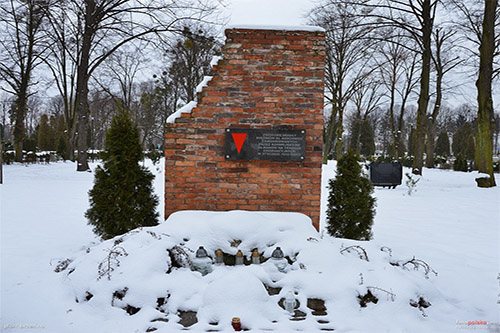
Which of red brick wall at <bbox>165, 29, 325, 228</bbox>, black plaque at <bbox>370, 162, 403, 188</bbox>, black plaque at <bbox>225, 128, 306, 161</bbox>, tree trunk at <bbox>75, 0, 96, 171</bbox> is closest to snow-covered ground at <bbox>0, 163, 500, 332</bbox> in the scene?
red brick wall at <bbox>165, 29, 325, 228</bbox>

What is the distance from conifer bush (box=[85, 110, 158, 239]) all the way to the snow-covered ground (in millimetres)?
549

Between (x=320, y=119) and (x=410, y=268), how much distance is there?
7.85 ft

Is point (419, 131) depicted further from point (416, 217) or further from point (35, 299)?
point (35, 299)

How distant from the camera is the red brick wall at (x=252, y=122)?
4.61 m

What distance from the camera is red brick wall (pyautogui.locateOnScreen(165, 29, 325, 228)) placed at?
4.61 meters

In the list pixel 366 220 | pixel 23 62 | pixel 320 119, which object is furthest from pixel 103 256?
pixel 23 62

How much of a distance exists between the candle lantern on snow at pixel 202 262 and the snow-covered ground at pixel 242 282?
0.11 metres

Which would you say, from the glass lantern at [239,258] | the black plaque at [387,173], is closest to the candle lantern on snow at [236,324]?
the glass lantern at [239,258]

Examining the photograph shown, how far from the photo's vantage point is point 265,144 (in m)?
4.62

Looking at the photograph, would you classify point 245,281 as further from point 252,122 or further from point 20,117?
point 20,117

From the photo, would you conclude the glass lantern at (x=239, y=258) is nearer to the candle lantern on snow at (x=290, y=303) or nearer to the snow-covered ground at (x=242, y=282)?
the snow-covered ground at (x=242, y=282)

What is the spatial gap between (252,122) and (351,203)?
78.1 inches

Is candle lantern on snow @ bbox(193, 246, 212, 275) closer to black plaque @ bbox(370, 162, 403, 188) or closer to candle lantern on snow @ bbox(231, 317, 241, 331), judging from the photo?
candle lantern on snow @ bbox(231, 317, 241, 331)

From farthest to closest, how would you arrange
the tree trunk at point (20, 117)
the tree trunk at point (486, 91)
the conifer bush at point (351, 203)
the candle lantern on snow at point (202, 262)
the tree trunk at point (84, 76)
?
1. the tree trunk at point (20, 117)
2. the tree trunk at point (84, 76)
3. the tree trunk at point (486, 91)
4. the conifer bush at point (351, 203)
5. the candle lantern on snow at point (202, 262)
